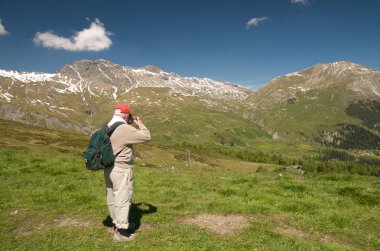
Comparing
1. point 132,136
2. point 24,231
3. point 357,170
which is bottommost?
point 357,170

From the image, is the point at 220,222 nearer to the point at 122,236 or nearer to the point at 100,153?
the point at 122,236

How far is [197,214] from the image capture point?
15500mm

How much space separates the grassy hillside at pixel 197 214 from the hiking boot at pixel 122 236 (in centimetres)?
27

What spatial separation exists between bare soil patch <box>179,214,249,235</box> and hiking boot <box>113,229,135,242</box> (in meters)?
2.69

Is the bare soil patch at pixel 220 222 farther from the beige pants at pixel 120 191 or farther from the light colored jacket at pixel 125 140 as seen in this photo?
the light colored jacket at pixel 125 140

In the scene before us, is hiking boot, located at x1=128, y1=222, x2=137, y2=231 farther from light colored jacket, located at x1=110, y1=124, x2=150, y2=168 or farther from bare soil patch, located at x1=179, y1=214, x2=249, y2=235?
light colored jacket, located at x1=110, y1=124, x2=150, y2=168

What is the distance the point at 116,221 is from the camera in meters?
12.6

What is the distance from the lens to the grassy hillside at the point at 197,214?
12.4m

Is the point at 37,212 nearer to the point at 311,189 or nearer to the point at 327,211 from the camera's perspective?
the point at 327,211

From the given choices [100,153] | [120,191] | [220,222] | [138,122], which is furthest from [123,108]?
[220,222]

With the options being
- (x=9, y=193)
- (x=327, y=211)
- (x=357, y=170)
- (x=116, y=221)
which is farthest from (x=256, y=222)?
(x=357, y=170)

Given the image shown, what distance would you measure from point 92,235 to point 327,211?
10.7 m

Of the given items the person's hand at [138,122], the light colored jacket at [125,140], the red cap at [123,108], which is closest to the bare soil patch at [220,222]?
the light colored jacket at [125,140]

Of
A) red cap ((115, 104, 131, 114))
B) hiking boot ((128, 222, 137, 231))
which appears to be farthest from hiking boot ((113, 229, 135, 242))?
red cap ((115, 104, 131, 114))
